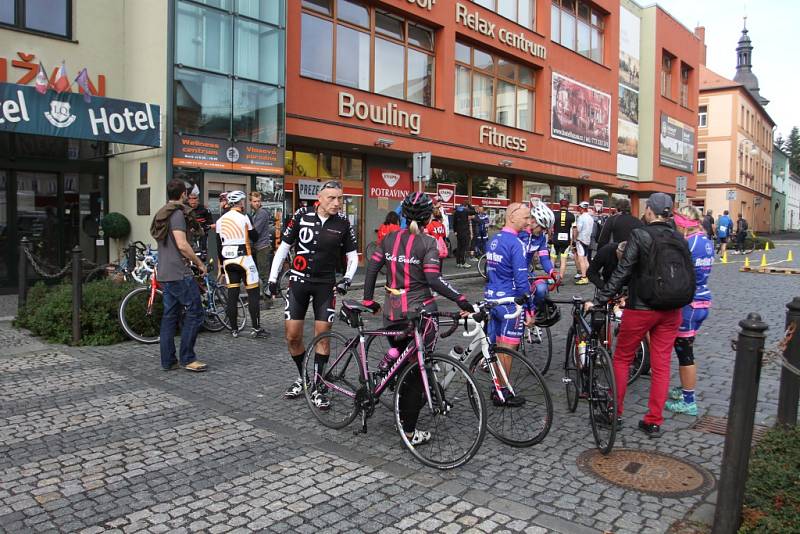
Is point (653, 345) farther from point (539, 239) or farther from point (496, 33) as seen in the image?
point (496, 33)

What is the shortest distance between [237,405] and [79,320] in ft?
11.5

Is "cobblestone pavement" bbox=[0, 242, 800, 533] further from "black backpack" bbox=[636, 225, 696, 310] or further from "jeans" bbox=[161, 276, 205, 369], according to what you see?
"black backpack" bbox=[636, 225, 696, 310]

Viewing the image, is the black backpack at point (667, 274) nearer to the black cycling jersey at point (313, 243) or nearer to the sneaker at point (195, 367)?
the black cycling jersey at point (313, 243)

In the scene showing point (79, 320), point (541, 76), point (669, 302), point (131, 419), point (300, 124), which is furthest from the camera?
point (541, 76)

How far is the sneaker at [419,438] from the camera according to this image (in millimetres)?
4340

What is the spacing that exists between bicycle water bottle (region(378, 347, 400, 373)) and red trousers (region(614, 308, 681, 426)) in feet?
5.35

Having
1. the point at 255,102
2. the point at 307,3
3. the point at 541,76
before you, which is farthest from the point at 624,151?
the point at 255,102

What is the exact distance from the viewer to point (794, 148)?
120562 mm

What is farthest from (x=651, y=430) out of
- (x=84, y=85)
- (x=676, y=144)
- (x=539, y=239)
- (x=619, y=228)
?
(x=676, y=144)

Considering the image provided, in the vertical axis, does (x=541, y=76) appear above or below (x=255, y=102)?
above

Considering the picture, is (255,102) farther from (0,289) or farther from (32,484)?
(32,484)

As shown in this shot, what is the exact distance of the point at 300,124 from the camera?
15.7 m

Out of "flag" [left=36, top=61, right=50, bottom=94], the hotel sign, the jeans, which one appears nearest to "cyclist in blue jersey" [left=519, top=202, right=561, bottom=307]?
the jeans

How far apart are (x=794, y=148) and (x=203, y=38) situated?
135 meters
